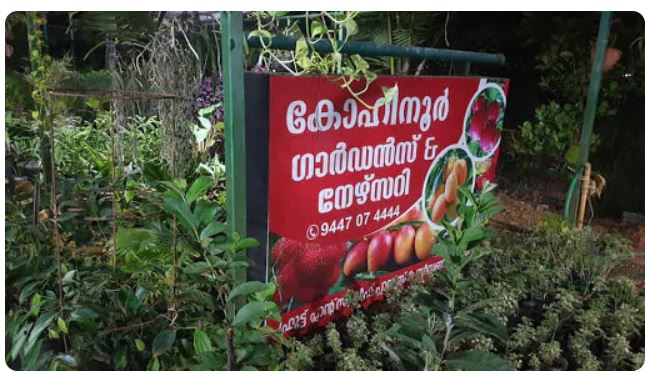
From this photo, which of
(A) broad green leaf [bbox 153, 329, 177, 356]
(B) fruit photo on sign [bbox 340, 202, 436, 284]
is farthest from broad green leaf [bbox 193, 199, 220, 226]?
(B) fruit photo on sign [bbox 340, 202, 436, 284]

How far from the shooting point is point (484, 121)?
263 centimetres

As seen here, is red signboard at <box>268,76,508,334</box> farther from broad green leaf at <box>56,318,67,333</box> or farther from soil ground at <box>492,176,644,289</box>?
soil ground at <box>492,176,644,289</box>

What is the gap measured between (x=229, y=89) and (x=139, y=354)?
802 mm

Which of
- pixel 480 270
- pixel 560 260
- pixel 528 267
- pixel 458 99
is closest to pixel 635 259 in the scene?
pixel 560 260

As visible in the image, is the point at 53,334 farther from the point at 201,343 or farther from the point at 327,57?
the point at 327,57

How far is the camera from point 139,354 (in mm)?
1581

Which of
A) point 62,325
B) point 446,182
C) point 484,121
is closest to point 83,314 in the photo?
point 62,325

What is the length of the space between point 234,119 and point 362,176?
2.21 feet

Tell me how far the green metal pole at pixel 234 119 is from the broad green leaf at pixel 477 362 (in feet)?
2.30

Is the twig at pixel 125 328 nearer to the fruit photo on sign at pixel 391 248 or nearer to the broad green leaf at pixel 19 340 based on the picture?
the broad green leaf at pixel 19 340

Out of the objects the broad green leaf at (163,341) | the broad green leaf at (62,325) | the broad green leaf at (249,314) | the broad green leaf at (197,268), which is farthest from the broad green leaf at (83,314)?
the broad green leaf at (249,314)

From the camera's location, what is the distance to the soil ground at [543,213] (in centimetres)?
353

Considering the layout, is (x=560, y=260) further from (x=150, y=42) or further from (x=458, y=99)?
(x=150, y=42)

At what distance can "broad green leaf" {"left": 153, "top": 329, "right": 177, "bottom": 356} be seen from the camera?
147 centimetres
